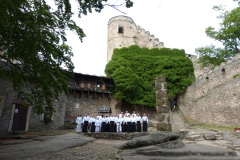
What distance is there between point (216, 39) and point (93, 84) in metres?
18.9

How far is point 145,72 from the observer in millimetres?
29125

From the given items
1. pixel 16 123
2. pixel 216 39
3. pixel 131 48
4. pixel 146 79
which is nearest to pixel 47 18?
pixel 16 123

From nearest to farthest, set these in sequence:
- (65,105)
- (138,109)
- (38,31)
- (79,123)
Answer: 1. (38,31)
2. (79,123)
3. (65,105)
4. (138,109)

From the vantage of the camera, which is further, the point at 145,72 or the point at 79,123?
the point at 145,72

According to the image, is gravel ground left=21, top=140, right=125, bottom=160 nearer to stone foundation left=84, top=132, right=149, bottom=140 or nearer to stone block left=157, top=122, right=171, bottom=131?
stone block left=157, top=122, right=171, bottom=131

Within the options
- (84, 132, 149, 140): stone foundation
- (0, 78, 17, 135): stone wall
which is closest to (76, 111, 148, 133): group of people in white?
(84, 132, 149, 140): stone foundation

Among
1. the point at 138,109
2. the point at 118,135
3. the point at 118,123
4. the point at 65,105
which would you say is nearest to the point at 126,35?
the point at 138,109

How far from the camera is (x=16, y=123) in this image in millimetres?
14859

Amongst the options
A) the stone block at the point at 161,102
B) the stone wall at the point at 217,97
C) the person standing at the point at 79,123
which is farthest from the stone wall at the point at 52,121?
the stone wall at the point at 217,97

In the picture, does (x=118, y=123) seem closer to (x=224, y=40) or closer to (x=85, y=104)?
(x=85, y=104)

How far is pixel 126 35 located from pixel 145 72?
32.8 ft

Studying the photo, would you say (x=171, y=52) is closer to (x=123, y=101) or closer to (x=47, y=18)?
(x=123, y=101)

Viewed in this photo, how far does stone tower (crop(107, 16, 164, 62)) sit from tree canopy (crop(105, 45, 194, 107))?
175 inches

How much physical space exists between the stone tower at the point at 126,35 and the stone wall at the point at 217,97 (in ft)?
44.1
